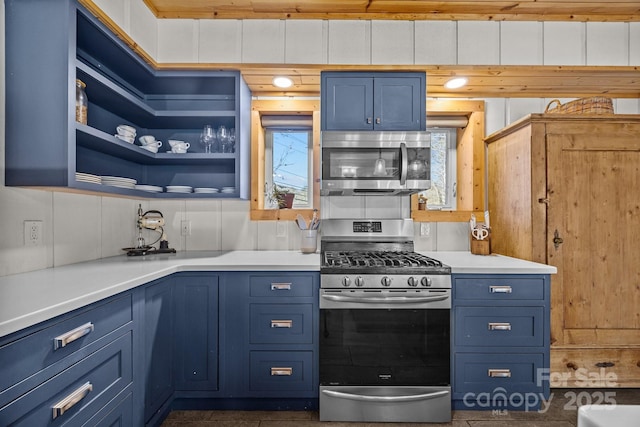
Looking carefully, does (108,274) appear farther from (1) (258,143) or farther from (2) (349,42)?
(2) (349,42)

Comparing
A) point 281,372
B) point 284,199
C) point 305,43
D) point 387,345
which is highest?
point 305,43

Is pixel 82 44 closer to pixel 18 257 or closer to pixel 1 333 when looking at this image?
pixel 18 257

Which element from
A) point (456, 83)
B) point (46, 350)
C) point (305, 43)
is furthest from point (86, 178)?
point (456, 83)

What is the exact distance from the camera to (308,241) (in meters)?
2.60

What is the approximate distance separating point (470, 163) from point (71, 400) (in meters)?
2.95

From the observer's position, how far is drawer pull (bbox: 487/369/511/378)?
2.04m

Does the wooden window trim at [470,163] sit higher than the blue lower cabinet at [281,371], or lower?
higher

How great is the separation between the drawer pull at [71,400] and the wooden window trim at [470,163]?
2327mm

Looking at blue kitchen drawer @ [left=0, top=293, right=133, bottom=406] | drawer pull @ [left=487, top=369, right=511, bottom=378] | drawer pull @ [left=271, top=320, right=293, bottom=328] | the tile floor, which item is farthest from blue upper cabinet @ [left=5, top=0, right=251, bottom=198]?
drawer pull @ [left=487, top=369, right=511, bottom=378]

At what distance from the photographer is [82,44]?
1.93 meters

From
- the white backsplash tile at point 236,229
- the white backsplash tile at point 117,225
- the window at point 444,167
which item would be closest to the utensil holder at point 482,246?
the window at point 444,167

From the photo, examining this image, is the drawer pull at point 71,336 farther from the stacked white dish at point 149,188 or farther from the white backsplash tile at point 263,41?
the white backsplash tile at point 263,41

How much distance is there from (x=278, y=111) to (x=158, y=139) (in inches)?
38.9

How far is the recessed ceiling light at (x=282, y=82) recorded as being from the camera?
2.54 meters
